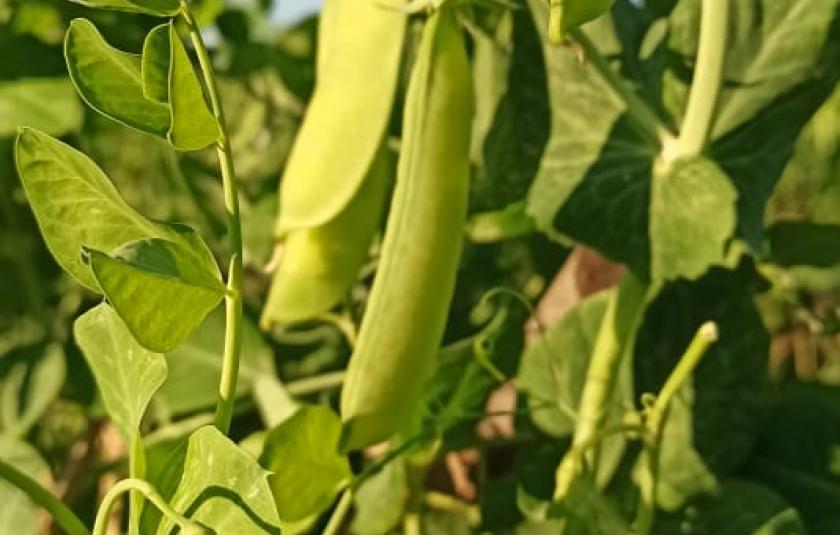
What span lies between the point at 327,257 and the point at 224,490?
203mm

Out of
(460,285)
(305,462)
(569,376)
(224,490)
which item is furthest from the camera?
(460,285)

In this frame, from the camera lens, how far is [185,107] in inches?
15.5

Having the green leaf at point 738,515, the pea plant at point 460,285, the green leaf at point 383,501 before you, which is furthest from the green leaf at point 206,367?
the green leaf at point 738,515

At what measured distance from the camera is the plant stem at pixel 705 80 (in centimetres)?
48

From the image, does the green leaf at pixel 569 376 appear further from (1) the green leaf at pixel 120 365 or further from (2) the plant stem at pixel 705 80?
(1) the green leaf at pixel 120 365

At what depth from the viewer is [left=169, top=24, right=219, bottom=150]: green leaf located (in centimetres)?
39

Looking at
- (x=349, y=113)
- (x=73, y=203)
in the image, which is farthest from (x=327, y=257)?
(x=73, y=203)

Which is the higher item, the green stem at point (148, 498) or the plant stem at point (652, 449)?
the green stem at point (148, 498)

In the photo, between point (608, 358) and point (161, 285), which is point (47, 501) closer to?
point (161, 285)

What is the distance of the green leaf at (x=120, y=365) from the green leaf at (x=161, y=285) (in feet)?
0.11

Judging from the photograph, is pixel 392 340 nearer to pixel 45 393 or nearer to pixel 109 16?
pixel 45 393

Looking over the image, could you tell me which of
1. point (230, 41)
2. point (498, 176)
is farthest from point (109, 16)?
point (498, 176)

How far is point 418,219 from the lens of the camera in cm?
48

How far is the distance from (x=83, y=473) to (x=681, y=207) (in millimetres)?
361
